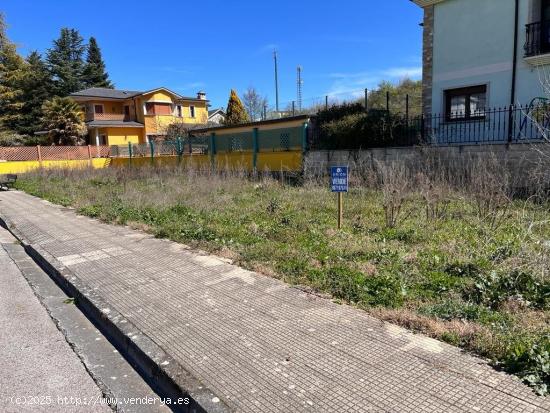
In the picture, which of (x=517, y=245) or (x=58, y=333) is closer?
(x=58, y=333)

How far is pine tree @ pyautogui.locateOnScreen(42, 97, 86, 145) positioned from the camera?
3791 cm

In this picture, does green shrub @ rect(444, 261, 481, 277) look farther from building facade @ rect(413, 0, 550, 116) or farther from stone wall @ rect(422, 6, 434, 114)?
stone wall @ rect(422, 6, 434, 114)

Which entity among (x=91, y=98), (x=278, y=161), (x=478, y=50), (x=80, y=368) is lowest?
(x=80, y=368)

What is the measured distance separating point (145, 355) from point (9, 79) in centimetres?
5304

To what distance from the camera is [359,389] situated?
2.77m

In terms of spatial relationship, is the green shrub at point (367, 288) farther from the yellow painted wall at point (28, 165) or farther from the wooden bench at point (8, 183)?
the yellow painted wall at point (28, 165)

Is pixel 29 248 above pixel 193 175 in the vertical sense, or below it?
below

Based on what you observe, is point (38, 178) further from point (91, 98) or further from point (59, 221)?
point (91, 98)

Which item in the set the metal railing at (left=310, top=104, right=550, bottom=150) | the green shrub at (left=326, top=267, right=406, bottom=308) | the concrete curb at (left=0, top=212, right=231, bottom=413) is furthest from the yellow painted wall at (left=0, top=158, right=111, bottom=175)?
the green shrub at (left=326, top=267, right=406, bottom=308)

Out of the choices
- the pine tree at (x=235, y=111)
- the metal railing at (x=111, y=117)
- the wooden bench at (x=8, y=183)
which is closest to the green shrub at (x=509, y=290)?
the wooden bench at (x=8, y=183)

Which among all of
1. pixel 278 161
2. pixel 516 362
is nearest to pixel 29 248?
pixel 516 362

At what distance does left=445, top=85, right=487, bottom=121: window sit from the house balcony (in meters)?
1.84

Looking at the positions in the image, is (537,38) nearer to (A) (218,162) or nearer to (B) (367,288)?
(B) (367,288)

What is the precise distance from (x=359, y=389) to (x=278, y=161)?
51.8 ft
